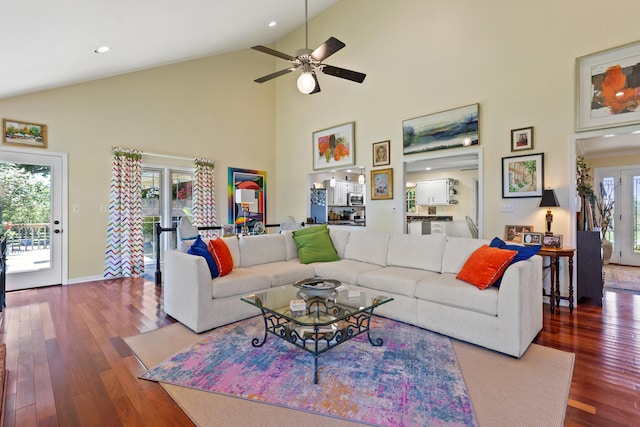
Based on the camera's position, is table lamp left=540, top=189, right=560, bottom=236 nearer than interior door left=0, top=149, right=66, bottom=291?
Yes

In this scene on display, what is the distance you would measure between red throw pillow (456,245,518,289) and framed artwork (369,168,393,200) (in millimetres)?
2683

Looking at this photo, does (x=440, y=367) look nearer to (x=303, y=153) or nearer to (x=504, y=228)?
(x=504, y=228)

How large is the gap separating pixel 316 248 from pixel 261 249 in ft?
2.42

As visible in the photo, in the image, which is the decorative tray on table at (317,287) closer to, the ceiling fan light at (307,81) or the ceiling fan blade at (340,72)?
the ceiling fan light at (307,81)

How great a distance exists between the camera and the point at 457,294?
2.67m

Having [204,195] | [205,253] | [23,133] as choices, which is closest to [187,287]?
[205,253]

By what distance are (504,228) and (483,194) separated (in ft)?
1.79

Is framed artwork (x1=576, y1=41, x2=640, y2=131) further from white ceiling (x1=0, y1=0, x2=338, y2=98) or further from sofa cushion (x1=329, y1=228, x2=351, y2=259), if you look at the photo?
white ceiling (x1=0, y1=0, x2=338, y2=98)

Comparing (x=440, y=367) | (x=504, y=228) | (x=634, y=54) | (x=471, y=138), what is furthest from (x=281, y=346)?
(x=634, y=54)

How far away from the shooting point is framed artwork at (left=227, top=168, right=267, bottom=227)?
21.8ft

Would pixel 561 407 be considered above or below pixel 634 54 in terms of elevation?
below

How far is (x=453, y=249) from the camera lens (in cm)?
333

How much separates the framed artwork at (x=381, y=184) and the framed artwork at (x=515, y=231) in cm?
190

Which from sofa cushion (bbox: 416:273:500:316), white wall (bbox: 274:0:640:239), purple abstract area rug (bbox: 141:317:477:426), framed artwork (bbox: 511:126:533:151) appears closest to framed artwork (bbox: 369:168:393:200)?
white wall (bbox: 274:0:640:239)
